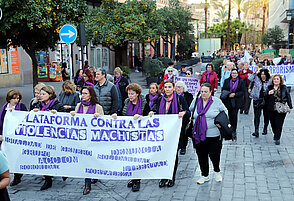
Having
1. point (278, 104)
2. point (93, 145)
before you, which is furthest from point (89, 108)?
point (278, 104)

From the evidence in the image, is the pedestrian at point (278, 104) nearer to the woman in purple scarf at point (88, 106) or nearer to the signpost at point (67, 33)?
the woman in purple scarf at point (88, 106)

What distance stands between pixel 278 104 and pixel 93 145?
477 cm

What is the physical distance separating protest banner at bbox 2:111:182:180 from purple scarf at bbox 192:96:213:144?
1.11ft

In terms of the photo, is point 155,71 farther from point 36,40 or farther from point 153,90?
point 153,90

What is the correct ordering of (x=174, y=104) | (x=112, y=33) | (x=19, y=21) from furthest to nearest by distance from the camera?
(x=112, y=33) < (x=19, y=21) < (x=174, y=104)

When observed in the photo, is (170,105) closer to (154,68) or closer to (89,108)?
(89,108)

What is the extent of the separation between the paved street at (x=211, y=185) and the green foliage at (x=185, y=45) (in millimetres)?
38456

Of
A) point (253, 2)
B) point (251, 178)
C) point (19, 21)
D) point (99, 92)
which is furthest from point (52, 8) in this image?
point (253, 2)

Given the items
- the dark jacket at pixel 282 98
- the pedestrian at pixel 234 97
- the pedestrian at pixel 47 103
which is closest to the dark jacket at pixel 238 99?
the pedestrian at pixel 234 97

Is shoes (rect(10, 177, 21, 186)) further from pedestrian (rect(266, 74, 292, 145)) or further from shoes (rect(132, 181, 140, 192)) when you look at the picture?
pedestrian (rect(266, 74, 292, 145))

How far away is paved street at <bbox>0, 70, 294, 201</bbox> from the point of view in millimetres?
5715

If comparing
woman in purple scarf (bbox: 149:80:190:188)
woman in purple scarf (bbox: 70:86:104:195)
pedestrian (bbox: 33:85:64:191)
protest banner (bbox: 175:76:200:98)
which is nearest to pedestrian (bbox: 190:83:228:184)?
woman in purple scarf (bbox: 149:80:190:188)

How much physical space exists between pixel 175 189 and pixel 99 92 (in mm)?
2383

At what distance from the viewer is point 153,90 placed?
716 centimetres
